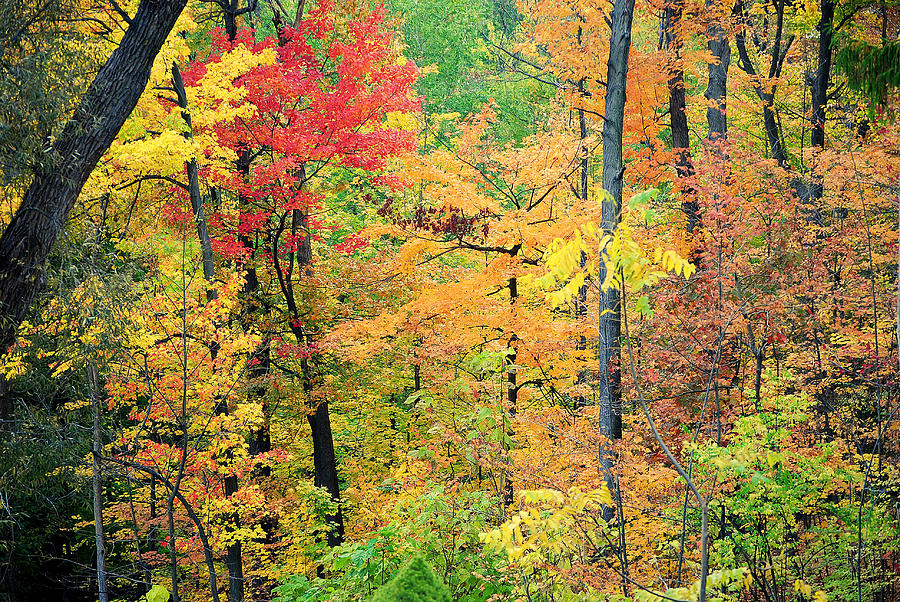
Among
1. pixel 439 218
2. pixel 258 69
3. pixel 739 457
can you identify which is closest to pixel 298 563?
pixel 439 218

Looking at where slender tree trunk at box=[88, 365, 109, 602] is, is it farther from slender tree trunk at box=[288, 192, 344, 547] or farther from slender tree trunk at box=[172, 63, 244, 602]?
slender tree trunk at box=[288, 192, 344, 547]

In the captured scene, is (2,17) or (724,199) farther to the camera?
(724,199)

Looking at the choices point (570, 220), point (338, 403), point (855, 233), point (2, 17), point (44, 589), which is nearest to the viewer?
point (2, 17)

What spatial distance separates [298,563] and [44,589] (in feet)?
24.8

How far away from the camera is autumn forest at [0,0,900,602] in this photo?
4625mm

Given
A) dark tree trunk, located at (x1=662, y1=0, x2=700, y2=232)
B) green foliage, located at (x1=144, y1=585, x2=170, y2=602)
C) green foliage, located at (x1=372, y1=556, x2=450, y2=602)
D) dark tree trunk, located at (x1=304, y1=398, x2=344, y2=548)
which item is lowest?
green foliage, located at (x1=144, y1=585, x2=170, y2=602)

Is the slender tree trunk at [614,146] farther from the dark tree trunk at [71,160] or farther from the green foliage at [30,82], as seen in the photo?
the green foliage at [30,82]

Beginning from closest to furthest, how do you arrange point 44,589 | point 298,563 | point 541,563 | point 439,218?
point 541,563, point 439,218, point 298,563, point 44,589

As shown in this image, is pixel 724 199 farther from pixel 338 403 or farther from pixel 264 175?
pixel 338 403

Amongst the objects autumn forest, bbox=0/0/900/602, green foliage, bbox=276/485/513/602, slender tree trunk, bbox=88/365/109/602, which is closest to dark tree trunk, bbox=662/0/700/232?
autumn forest, bbox=0/0/900/602

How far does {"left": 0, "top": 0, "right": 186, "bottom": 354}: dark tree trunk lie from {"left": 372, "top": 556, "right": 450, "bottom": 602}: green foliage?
5.29 m

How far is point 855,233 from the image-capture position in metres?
7.10

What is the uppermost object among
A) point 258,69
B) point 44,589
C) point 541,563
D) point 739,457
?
point 258,69

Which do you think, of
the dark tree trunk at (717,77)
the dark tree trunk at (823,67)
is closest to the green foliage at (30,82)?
the dark tree trunk at (717,77)
